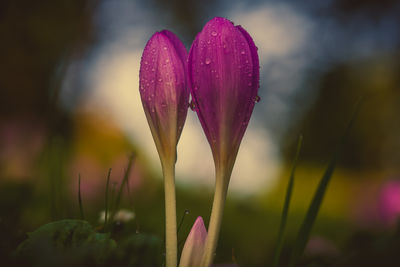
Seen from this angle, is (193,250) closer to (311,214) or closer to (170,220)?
(170,220)

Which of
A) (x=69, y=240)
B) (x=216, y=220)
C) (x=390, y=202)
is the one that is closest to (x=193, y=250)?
(x=216, y=220)

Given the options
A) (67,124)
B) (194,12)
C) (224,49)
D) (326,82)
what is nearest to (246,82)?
(224,49)

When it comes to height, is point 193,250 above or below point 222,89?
below

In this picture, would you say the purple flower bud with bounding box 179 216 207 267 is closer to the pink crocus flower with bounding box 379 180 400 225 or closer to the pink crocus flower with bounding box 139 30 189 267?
the pink crocus flower with bounding box 139 30 189 267

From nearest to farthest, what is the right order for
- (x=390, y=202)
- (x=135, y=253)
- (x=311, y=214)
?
(x=135, y=253) → (x=311, y=214) → (x=390, y=202)

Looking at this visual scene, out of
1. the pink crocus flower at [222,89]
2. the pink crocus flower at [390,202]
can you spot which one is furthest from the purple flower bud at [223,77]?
the pink crocus flower at [390,202]

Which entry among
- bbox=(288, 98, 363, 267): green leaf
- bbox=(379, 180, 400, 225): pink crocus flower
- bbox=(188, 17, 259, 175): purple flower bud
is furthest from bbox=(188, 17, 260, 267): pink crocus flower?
bbox=(379, 180, 400, 225): pink crocus flower
